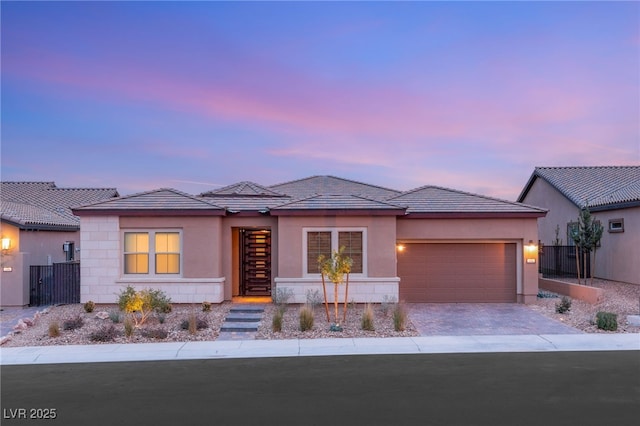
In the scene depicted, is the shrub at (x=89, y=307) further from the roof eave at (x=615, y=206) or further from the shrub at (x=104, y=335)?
the roof eave at (x=615, y=206)

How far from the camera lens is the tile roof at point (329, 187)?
82.8ft

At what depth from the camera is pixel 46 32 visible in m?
16.0

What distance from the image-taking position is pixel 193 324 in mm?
11938

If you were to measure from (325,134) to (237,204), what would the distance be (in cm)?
834

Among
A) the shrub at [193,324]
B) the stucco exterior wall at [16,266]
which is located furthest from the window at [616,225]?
the stucco exterior wall at [16,266]

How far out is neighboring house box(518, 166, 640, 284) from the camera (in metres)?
18.3

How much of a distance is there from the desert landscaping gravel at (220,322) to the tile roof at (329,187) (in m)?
10.8

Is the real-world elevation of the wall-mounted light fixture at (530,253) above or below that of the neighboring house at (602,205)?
below

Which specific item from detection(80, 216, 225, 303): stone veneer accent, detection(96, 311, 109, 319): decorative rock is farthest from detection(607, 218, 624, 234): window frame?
detection(96, 311, 109, 319): decorative rock

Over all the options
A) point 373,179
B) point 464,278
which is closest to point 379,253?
point 464,278

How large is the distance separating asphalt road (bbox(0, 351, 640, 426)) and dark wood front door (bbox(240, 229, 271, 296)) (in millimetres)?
7629

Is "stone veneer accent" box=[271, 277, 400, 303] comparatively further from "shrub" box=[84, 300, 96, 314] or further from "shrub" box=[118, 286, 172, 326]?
"shrub" box=[84, 300, 96, 314]

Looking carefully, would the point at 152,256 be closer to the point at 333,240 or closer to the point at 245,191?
the point at 245,191

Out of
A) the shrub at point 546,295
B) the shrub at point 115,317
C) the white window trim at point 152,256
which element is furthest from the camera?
the shrub at point 546,295
